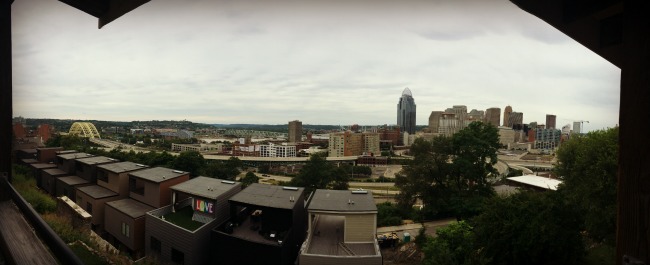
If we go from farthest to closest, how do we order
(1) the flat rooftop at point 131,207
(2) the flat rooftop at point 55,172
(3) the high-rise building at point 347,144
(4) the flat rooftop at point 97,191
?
(3) the high-rise building at point 347,144, (2) the flat rooftop at point 55,172, (4) the flat rooftop at point 97,191, (1) the flat rooftop at point 131,207

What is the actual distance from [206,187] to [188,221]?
1123 millimetres

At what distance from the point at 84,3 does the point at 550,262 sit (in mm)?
7808

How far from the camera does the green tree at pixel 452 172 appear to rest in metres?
12.9

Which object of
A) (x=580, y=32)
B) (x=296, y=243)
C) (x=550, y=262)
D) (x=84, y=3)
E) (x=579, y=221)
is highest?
(x=84, y=3)

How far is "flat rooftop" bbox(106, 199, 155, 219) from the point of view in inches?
349

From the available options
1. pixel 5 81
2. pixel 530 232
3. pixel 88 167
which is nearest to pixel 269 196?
pixel 530 232

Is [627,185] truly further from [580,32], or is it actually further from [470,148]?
[470,148]

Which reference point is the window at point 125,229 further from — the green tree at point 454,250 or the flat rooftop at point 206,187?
the green tree at point 454,250

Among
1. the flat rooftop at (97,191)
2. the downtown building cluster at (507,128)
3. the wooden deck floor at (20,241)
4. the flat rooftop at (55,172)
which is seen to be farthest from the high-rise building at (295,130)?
the wooden deck floor at (20,241)

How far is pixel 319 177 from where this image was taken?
17.7 m

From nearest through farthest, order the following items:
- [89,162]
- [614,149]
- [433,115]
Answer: [614,149] < [89,162] < [433,115]

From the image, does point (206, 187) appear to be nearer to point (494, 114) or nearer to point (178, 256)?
point (178, 256)

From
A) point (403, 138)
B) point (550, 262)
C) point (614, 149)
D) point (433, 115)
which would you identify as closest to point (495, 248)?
point (550, 262)

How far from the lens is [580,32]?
0.86 metres
